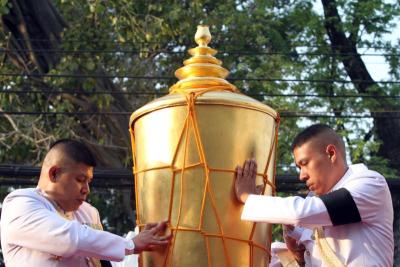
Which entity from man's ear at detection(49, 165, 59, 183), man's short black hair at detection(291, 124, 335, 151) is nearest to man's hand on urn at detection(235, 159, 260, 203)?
man's short black hair at detection(291, 124, 335, 151)

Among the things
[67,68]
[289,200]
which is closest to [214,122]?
[289,200]

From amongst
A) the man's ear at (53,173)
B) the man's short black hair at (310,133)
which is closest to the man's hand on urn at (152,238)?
→ the man's ear at (53,173)

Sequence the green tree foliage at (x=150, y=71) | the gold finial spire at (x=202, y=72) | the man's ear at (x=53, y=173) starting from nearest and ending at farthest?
the man's ear at (x=53, y=173), the gold finial spire at (x=202, y=72), the green tree foliage at (x=150, y=71)

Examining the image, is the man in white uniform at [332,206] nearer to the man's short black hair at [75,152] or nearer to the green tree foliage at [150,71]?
the man's short black hair at [75,152]

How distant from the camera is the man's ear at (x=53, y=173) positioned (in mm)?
5332

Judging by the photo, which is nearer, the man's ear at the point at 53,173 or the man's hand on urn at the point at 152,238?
the man's hand on urn at the point at 152,238

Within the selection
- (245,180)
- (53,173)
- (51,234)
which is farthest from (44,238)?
(245,180)

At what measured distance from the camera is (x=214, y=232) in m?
5.09

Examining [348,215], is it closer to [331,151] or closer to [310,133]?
[331,151]

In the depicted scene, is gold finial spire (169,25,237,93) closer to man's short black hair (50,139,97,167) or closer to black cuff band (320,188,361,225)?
man's short black hair (50,139,97,167)

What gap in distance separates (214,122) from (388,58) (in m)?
9.27

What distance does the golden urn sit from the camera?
5.11 meters

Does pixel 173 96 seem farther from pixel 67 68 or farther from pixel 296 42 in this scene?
pixel 296 42

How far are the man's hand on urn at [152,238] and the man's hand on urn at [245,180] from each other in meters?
0.43
